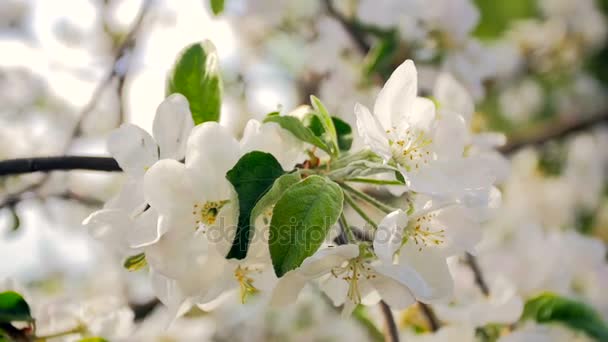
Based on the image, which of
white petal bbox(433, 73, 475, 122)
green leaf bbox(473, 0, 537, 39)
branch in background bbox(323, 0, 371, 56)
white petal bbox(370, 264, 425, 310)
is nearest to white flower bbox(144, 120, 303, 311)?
white petal bbox(370, 264, 425, 310)

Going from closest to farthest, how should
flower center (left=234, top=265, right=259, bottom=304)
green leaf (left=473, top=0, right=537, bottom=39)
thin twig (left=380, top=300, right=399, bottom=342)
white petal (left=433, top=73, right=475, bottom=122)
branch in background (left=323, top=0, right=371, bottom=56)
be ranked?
flower center (left=234, top=265, right=259, bottom=304), thin twig (left=380, top=300, right=399, bottom=342), white petal (left=433, top=73, right=475, bottom=122), branch in background (left=323, top=0, right=371, bottom=56), green leaf (left=473, top=0, right=537, bottom=39)

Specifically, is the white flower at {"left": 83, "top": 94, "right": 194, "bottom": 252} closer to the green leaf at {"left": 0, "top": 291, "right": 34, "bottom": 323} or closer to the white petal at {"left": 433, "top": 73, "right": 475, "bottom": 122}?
the green leaf at {"left": 0, "top": 291, "right": 34, "bottom": 323}

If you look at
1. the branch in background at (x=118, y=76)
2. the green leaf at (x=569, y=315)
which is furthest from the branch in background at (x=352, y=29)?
the green leaf at (x=569, y=315)

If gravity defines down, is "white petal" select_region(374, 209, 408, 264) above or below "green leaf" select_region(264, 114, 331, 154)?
below

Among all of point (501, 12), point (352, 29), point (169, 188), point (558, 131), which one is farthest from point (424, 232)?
point (501, 12)

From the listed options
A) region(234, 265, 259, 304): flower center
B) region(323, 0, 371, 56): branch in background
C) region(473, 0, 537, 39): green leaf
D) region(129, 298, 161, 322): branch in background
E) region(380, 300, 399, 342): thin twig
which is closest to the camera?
region(234, 265, 259, 304): flower center

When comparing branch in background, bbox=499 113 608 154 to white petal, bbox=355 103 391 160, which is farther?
branch in background, bbox=499 113 608 154

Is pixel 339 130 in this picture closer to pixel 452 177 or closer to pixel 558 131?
pixel 452 177
